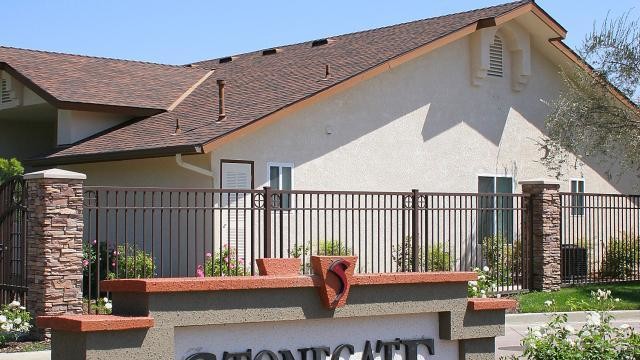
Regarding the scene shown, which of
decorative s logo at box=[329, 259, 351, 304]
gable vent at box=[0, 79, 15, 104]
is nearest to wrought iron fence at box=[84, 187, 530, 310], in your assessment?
gable vent at box=[0, 79, 15, 104]

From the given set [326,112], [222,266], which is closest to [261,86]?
[326,112]

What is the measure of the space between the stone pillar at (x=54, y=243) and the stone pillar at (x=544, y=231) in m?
10.1

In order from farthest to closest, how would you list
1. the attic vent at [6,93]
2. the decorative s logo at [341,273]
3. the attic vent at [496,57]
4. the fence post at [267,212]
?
the attic vent at [496,57] < the attic vent at [6,93] < the fence post at [267,212] < the decorative s logo at [341,273]

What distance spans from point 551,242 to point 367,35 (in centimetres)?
802

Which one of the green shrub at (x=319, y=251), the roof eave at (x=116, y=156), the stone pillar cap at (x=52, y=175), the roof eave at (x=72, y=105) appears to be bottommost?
the green shrub at (x=319, y=251)

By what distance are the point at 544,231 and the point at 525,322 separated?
3.60 m

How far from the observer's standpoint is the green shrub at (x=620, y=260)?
2378 cm

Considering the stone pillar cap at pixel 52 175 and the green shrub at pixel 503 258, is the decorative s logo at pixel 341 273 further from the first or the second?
the green shrub at pixel 503 258

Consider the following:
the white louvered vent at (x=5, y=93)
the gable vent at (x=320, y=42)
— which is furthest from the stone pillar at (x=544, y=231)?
the white louvered vent at (x=5, y=93)

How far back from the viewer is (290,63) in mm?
25062

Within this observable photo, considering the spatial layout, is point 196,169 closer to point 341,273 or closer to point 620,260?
point 620,260

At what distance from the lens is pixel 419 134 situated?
22.9 meters

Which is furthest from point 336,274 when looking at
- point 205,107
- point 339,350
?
point 205,107

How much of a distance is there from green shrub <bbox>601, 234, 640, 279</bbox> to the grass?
85cm
